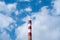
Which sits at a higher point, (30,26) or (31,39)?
(30,26)

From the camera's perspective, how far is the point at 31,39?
65.7 ft

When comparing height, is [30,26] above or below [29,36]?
above

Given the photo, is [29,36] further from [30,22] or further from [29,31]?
[30,22]

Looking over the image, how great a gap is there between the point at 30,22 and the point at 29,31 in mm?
1286

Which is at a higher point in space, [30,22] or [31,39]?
[30,22]

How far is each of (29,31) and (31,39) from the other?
3.98 feet

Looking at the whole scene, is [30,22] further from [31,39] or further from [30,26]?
[31,39]

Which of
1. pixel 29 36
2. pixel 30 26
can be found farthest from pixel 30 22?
pixel 29 36

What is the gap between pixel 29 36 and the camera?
66.5ft

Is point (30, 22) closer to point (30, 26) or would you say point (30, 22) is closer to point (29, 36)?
point (30, 26)

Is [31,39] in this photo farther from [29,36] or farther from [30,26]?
[30,26]

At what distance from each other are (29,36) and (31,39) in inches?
20.4

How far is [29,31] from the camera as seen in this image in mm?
20672

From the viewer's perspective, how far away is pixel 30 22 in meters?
21.1
